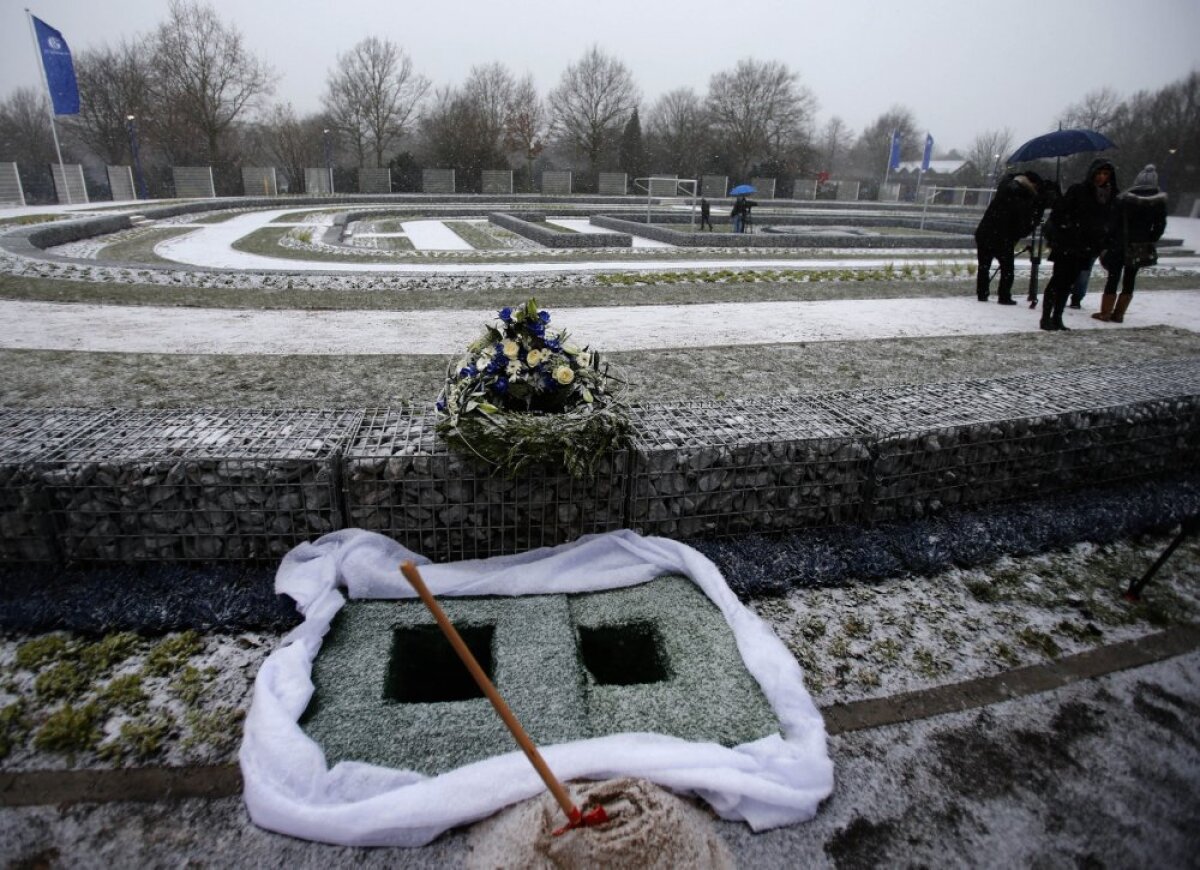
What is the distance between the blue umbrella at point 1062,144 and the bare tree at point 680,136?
162 ft

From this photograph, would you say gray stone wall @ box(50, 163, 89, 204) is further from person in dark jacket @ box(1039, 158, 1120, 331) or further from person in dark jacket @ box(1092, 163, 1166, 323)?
person in dark jacket @ box(1092, 163, 1166, 323)

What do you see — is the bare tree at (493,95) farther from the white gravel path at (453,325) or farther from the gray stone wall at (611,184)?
the white gravel path at (453,325)

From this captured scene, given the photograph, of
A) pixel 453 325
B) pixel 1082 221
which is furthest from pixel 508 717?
pixel 1082 221

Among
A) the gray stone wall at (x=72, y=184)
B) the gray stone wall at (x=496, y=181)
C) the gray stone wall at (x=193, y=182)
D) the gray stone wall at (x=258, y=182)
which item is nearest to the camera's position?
the gray stone wall at (x=72, y=184)

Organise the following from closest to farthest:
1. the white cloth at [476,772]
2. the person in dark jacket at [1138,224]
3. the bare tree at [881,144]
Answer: the white cloth at [476,772] < the person in dark jacket at [1138,224] < the bare tree at [881,144]

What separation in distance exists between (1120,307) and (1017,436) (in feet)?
24.9

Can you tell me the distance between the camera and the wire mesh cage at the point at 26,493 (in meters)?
3.19

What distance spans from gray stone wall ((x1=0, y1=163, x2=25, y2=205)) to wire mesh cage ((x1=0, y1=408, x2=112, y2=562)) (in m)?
37.6

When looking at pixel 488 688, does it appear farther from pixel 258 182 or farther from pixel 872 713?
pixel 258 182

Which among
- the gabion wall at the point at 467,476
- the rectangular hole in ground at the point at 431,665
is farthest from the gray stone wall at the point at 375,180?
the rectangular hole in ground at the point at 431,665

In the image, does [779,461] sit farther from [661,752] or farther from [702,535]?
[661,752]

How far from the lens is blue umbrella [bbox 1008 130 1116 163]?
933cm

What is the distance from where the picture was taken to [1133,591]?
3586 mm

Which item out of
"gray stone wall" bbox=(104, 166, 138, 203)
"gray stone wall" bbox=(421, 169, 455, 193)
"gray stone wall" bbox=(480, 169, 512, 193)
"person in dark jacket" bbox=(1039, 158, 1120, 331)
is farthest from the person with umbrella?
"gray stone wall" bbox=(104, 166, 138, 203)
